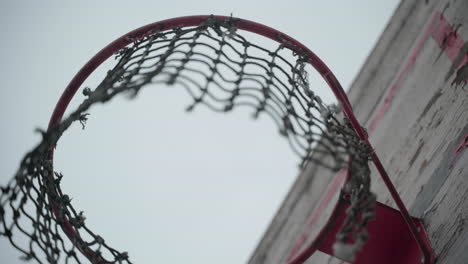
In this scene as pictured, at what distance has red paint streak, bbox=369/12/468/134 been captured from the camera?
2.64 metres

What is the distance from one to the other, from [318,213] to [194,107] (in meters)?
2.11

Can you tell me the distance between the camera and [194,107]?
57.2 inches

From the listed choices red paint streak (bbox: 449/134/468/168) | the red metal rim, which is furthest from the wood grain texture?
the red metal rim

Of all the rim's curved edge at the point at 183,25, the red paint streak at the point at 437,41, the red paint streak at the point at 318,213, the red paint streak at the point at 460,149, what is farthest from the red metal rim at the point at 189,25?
the red paint streak at the point at 318,213

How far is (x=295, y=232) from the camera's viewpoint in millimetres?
3479

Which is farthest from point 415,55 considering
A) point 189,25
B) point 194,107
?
point 194,107

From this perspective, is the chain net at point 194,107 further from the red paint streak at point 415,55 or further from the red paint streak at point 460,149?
the red paint streak at point 415,55

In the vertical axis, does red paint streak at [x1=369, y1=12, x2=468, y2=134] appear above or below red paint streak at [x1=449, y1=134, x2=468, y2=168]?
above

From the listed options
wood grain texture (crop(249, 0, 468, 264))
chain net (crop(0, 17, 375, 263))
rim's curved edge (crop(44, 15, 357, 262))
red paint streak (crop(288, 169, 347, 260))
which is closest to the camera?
chain net (crop(0, 17, 375, 263))

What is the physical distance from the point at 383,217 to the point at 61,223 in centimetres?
131

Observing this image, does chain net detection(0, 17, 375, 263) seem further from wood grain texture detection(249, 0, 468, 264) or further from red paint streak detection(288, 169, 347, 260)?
red paint streak detection(288, 169, 347, 260)

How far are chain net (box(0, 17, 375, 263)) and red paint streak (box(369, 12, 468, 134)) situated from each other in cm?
108

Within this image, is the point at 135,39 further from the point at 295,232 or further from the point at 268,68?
the point at 295,232

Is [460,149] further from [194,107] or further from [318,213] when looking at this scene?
[318,213]
